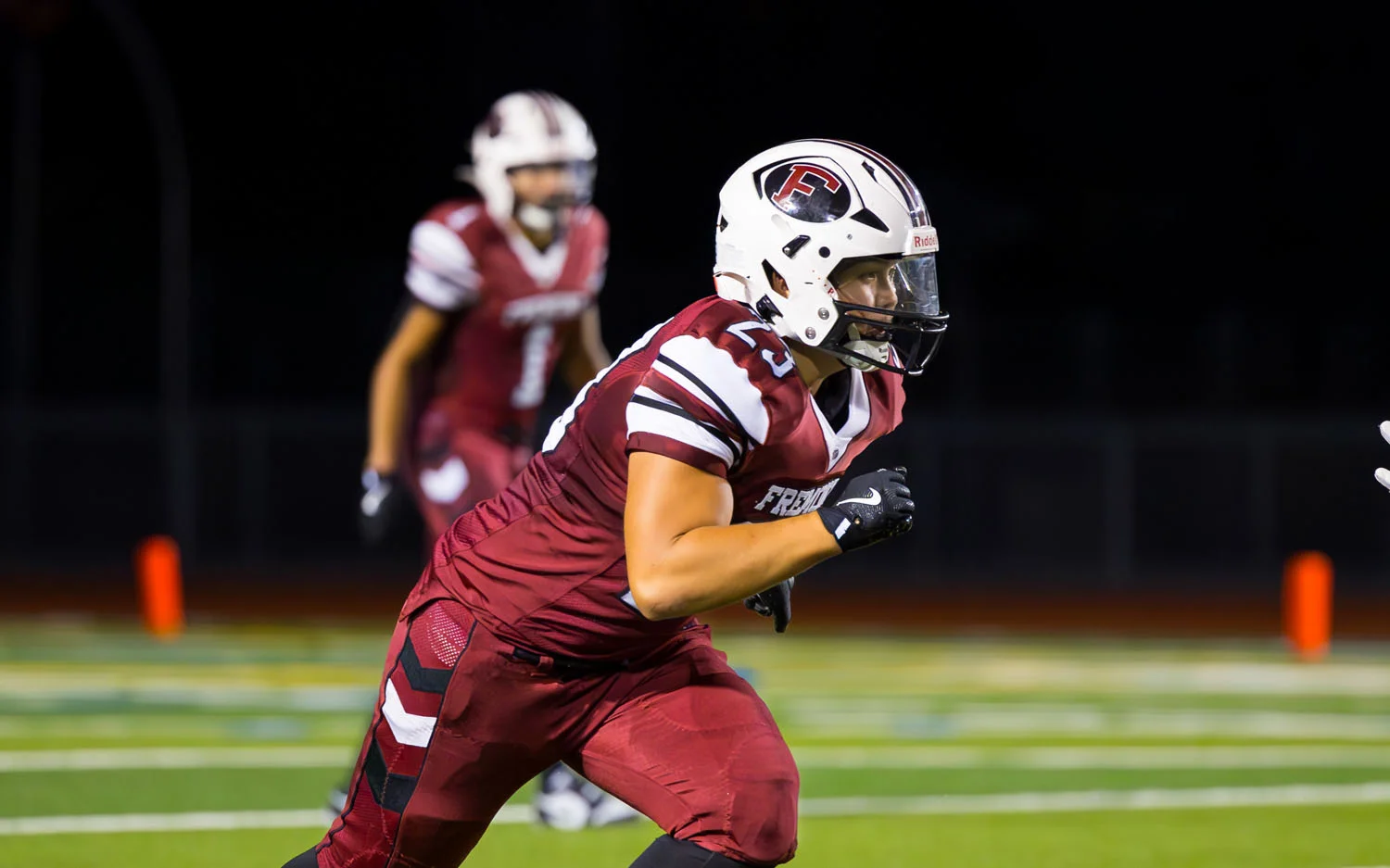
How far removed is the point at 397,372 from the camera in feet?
24.0

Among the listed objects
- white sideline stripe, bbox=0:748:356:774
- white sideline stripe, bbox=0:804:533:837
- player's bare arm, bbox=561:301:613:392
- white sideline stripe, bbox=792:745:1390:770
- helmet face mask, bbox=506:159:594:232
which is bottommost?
white sideline stripe, bbox=792:745:1390:770

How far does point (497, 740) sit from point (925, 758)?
541cm

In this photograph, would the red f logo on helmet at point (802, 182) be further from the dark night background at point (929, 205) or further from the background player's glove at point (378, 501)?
the dark night background at point (929, 205)

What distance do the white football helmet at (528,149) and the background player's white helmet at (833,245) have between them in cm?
293

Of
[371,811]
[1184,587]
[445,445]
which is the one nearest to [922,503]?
[1184,587]

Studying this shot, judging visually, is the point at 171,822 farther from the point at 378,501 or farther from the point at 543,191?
the point at 543,191

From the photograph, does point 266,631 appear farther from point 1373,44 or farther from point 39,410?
point 1373,44

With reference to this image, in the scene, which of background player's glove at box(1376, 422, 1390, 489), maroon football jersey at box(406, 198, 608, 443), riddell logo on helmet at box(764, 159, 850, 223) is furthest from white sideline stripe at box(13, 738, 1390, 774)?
riddell logo on helmet at box(764, 159, 850, 223)

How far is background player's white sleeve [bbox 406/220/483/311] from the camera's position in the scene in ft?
23.8

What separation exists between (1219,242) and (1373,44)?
4.33 metres

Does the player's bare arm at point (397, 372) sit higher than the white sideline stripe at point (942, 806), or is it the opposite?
the player's bare arm at point (397, 372)

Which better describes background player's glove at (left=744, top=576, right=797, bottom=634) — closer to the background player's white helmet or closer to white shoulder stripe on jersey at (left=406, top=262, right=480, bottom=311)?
the background player's white helmet

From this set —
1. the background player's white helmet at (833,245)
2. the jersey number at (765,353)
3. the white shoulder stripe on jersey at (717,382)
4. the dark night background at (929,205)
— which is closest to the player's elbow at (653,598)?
the white shoulder stripe on jersey at (717,382)

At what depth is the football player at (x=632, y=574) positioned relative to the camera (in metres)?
4.20
